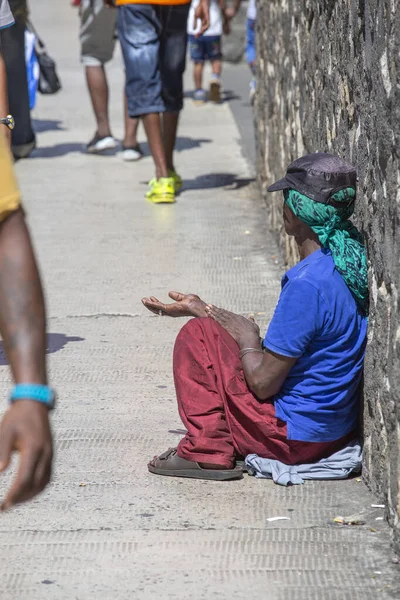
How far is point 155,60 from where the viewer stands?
23.7ft

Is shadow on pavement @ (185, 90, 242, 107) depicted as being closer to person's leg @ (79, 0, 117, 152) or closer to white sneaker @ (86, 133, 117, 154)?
white sneaker @ (86, 133, 117, 154)

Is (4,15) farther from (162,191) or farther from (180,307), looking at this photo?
(162,191)

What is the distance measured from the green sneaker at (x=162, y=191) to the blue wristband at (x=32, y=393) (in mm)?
5607

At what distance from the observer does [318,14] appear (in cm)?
474

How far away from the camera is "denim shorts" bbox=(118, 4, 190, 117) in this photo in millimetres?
7176

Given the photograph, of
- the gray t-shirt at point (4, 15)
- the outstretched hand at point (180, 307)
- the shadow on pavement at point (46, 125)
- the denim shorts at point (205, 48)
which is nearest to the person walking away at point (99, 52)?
the shadow on pavement at point (46, 125)

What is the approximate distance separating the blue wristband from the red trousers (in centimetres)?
163

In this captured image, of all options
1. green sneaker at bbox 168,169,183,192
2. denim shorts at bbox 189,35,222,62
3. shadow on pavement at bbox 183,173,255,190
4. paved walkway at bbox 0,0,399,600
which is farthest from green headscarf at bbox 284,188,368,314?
denim shorts at bbox 189,35,222,62

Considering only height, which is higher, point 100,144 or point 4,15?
point 4,15

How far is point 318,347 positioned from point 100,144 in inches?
241

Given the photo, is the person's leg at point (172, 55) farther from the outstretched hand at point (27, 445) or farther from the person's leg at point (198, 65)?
the outstretched hand at point (27, 445)

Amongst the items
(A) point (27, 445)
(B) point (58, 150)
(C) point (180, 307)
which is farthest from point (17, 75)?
(A) point (27, 445)

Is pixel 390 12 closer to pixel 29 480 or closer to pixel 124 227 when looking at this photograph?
pixel 29 480

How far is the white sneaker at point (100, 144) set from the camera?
30.4 ft
